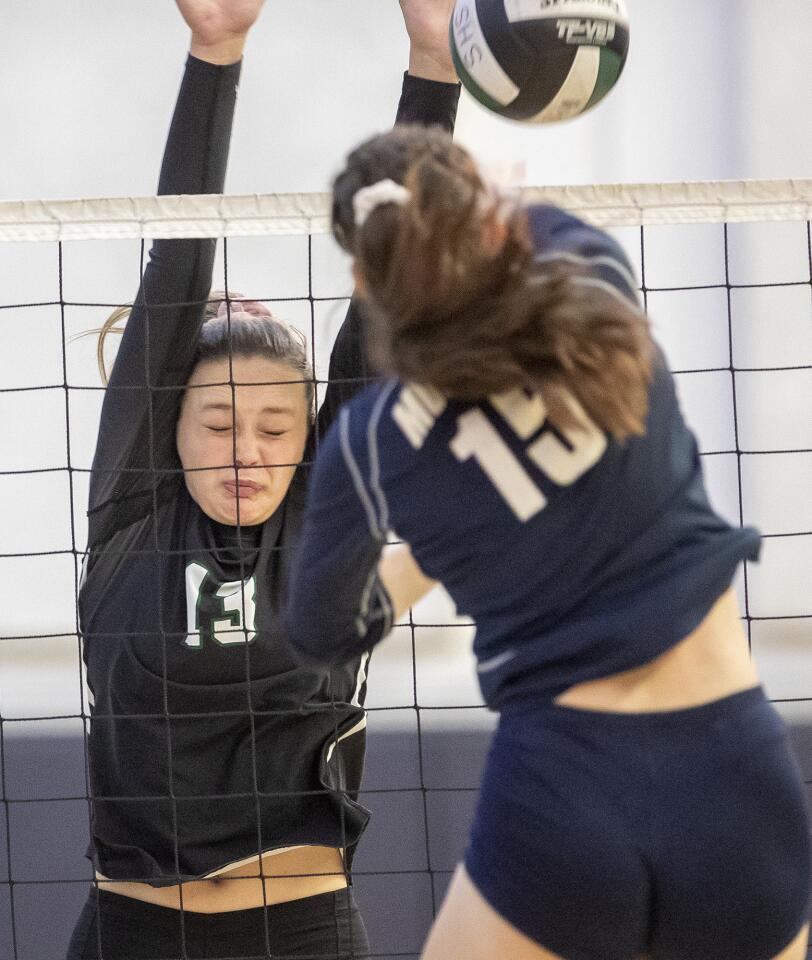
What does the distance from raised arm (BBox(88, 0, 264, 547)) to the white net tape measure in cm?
7

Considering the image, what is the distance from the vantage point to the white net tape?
66.9 inches

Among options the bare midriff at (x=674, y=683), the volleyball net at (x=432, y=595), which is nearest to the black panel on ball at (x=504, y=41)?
the bare midriff at (x=674, y=683)

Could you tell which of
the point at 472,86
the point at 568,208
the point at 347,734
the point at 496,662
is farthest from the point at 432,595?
the point at 496,662

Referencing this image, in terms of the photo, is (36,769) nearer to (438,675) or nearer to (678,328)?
(438,675)

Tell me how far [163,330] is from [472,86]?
1.70 ft

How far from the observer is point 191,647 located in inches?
65.7

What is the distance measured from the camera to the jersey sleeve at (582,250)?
3.02ft

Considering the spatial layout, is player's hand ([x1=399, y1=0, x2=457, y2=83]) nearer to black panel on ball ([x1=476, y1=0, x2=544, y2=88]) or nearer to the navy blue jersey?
black panel on ball ([x1=476, y1=0, x2=544, y2=88])

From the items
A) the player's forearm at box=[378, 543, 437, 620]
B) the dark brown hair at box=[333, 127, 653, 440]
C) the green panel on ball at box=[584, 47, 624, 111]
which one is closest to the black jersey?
the green panel on ball at box=[584, 47, 624, 111]

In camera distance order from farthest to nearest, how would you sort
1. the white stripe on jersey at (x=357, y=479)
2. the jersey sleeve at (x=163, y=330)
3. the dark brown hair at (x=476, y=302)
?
the jersey sleeve at (x=163, y=330), the white stripe on jersey at (x=357, y=479), the dark brown hair at (x=476, y=302)

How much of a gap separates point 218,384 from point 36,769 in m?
1.65

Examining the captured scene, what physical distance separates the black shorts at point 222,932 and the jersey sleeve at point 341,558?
0.68 m

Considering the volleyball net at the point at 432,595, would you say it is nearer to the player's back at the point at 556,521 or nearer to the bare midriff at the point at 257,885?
the bare midriff at the point at 257,885

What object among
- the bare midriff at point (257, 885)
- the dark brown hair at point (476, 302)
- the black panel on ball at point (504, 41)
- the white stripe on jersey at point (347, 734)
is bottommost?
the bare midriff at point (257, 885)
